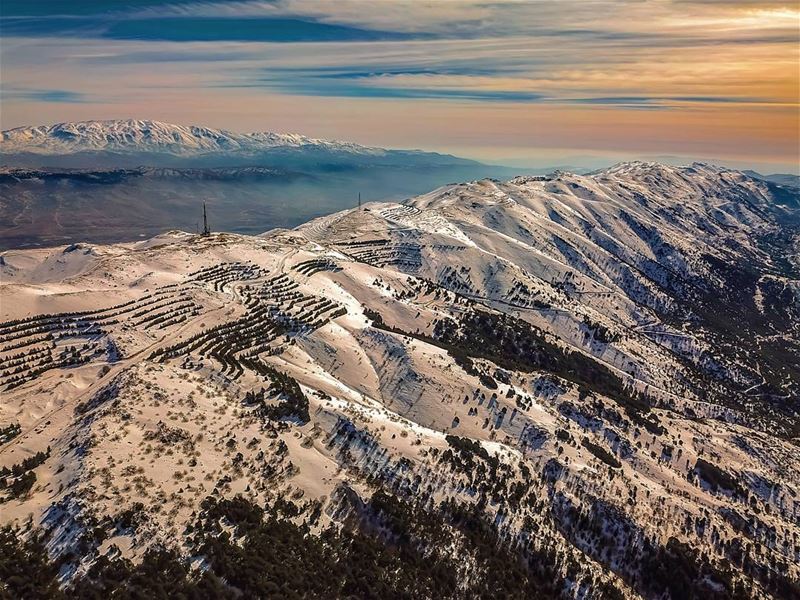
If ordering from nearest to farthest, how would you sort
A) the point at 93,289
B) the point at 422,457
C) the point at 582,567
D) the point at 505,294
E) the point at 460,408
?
the point at 582,567 < the point at 422,457 < the point at 460,408 < the point at 93,289 < the point at 505,294

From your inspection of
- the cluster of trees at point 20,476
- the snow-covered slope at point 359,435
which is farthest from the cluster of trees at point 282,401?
the cluster of trees at point 20,476

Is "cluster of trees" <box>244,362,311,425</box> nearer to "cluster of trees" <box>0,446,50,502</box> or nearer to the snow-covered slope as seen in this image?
the snow-covered slope

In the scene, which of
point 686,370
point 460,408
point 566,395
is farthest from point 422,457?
point 686,370

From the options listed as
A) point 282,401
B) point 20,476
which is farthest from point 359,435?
point 20,476

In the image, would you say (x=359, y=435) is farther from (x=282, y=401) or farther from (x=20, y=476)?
(x=20, y=476)

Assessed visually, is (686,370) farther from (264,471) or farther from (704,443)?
(264,471)

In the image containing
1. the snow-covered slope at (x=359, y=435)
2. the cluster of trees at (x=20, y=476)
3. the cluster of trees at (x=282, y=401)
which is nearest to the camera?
the cluster of trees at (x=20, y=476)

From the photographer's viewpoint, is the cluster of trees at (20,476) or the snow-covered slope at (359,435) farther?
the snow-covered slope at (359,435)

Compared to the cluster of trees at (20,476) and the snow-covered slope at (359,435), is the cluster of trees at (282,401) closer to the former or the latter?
the snow-covered slope at (359,435)
